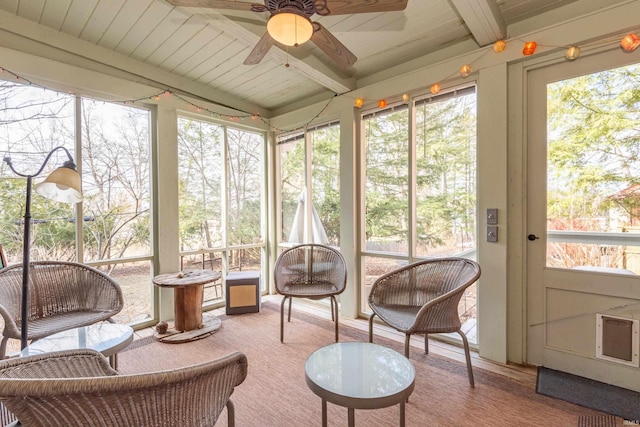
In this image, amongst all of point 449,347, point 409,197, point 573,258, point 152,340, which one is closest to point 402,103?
point 409,197

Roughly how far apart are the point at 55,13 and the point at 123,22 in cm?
46

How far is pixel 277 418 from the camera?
65.5 inches

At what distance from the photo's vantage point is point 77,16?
2.25m

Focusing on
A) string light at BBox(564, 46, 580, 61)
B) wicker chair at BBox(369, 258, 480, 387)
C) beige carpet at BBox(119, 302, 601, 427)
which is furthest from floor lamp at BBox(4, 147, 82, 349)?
string light at BBox(564, 46, 580, 61)

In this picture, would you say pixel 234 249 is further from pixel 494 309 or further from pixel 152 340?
pixel 494 309

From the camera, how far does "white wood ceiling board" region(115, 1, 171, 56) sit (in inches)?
85.2

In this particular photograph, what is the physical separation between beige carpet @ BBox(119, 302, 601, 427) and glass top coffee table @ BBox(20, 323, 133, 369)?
528 mm

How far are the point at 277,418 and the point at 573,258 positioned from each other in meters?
2.20

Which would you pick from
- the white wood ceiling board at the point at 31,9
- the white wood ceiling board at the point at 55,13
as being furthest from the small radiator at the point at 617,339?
the white wood ceiling board at the point at 31,9

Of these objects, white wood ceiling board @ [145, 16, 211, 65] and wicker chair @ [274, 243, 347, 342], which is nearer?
white wood ceiling board @ [145, 16, 211, 65]

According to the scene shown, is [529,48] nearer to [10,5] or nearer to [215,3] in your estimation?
[215,3]

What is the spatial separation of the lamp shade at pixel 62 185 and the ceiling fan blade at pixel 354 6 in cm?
155

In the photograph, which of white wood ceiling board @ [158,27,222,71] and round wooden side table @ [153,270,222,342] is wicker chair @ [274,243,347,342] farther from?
white wood ceiling board @ [158,27,222,71]

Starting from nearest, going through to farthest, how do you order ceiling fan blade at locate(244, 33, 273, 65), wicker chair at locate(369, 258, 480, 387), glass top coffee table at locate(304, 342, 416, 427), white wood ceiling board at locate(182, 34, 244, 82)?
glass top coffee table at locate(304, 342, 416, 427), ceiling fan blade at locate(244, 33, 273, 65), wicker chair at locate(369, 258, 480, 387), white wood ceiling board at locate(182, 34, 244, 82)
